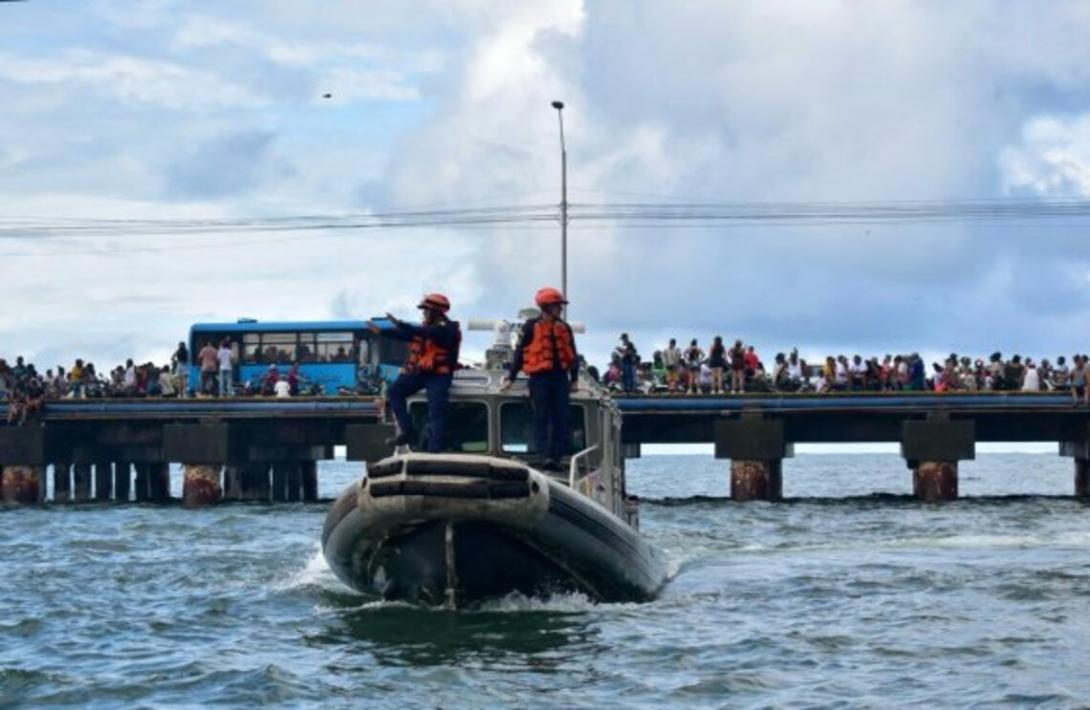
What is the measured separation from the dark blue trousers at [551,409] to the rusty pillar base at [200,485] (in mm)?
32273

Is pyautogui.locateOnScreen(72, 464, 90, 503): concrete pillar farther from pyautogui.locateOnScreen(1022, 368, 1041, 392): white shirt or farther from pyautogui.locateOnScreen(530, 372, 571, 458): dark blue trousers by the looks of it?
pyautogui.locateOnScreen(530, 372, 571, 458): dark blue trousers

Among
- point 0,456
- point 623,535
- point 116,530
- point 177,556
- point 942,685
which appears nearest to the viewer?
point 942,685

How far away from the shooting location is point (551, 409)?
24375 mm

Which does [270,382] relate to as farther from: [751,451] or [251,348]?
[751,451]

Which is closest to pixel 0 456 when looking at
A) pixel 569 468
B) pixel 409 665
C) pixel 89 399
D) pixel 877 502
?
pixel 89 399

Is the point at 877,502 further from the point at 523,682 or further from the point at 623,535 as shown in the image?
the point at 523,682

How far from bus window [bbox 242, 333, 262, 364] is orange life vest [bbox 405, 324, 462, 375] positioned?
3867cm

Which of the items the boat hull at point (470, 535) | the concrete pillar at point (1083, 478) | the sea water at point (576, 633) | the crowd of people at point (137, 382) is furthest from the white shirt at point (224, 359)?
the boat hull at point (470, 535)

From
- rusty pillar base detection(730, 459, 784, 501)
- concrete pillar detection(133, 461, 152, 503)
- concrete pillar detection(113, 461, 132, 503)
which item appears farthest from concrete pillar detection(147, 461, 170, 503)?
rusty pillar base detection(730, 459, 784, 501)

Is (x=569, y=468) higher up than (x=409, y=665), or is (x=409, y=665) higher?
(x=569, y=468)

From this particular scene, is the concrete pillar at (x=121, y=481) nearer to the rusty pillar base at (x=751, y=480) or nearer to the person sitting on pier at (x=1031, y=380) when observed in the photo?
the rusty pillar base at (x=751, y=480)

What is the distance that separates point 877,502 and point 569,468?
29.3 meters

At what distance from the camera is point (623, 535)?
961 inches

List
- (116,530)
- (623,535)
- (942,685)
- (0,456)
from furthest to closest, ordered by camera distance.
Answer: (0,456) → (116,530) → (623,535) → (942,685)
